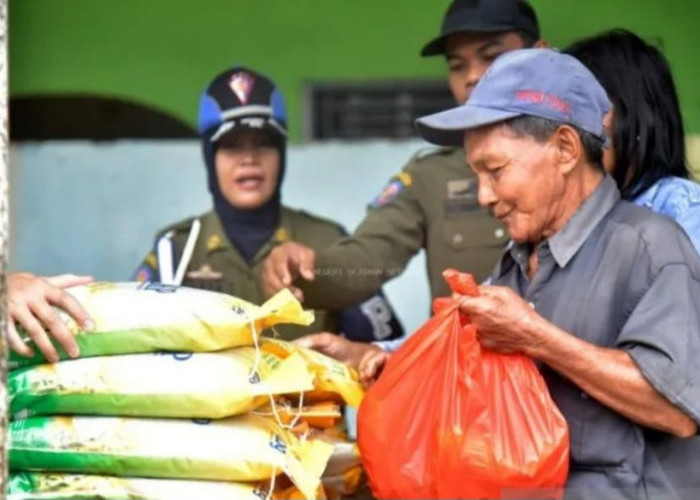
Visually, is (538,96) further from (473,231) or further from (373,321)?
(373,321)

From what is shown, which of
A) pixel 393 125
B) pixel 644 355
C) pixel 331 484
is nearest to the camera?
pixel 644 355

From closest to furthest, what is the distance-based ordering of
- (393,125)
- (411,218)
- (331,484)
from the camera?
(331,484)
(411,218)
(393,125)

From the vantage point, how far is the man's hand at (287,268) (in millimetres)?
5070

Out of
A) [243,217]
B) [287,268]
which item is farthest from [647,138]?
[243,217]

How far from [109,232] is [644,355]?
2.81 metres

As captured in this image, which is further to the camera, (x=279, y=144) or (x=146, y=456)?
(x=279, y=144)

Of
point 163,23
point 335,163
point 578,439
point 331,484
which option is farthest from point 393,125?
point 578,439

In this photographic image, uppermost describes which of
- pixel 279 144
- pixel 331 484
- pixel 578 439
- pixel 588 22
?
pixel 588 22

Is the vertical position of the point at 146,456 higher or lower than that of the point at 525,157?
lower

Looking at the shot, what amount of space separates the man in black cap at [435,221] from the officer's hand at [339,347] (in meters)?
0.54

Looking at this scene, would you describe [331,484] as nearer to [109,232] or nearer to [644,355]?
[644,355]

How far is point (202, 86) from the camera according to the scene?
6.30 metres

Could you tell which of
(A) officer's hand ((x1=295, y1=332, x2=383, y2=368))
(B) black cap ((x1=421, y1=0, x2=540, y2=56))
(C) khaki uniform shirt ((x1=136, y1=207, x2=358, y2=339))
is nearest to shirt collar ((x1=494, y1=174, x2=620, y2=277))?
(A) officer's hand ((x1=295, y1=332, x2=383, y2=368))

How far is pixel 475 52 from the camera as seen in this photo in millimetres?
5113
